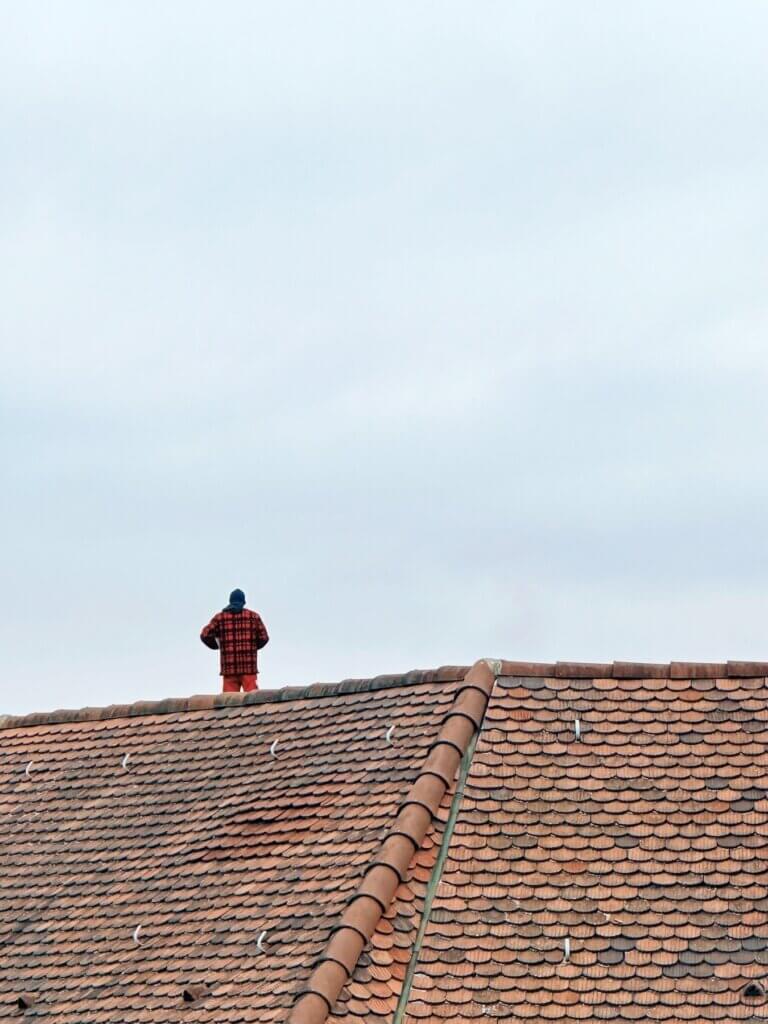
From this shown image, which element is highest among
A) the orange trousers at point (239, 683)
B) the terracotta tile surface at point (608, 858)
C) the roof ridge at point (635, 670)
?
the orange trousers at point (239, 683)

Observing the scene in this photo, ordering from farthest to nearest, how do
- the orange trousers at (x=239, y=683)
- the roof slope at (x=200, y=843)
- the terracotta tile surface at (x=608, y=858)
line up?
the orange trousers at (x=239, y=683)
the roof slope at (x=200, y=843)
the terracotta tile surface at (x=608, y=858)

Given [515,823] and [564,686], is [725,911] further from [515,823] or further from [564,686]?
[564,686]

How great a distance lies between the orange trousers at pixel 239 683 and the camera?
67.0ft

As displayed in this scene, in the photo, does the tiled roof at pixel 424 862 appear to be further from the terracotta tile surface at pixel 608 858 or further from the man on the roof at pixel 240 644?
the man on the roof at pixel 240 644

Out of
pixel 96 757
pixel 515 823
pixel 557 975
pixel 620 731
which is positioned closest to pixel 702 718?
pixel 620 731

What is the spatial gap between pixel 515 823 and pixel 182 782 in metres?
3.76

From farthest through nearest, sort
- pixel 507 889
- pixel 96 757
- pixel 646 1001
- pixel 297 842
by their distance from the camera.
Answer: pixel 96 757 < pixel 297 842 < pixel 507 889 < pixel 646 1001

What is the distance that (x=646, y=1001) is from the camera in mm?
14031

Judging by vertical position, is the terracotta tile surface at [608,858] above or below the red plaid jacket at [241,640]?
below

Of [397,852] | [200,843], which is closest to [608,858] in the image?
[397,852]

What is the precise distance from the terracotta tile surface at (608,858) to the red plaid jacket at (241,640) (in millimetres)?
4098

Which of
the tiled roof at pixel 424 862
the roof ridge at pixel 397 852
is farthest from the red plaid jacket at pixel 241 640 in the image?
the roof ridge at pixel 397 852

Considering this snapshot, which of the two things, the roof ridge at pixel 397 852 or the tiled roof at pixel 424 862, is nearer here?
the roof ridge at pixel 397 852

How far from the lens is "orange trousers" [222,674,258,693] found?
20.4 metres
